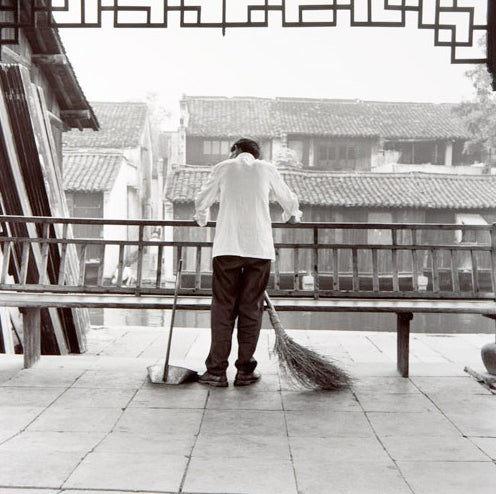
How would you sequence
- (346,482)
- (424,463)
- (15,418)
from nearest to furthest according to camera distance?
(346,482) → (424,463) → (15,418)

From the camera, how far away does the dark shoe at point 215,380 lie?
527cm

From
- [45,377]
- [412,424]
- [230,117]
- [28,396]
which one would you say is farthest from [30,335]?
[230,117]

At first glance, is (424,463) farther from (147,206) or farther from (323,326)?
(147,206)

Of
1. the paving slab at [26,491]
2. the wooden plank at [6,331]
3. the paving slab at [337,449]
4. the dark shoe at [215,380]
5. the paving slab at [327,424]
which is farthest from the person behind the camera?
the wooden plank at [6,331]

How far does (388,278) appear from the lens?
23.1 metres

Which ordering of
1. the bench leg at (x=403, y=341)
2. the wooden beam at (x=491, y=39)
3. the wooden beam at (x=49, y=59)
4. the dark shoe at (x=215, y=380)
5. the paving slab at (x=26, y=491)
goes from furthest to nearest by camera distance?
the wooden beam at (x=49, y=59) < the bench leg at (x=403, y=341) < the dark shoe at (x=215, y=380) < the wooden beam at (x=491, y=39) < the paving slab at (x=26, y=491)

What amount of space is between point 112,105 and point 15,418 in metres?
28.0

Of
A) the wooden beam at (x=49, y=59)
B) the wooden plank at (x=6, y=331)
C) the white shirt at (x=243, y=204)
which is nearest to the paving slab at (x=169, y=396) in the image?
the white shirt at (x=243, y=204)

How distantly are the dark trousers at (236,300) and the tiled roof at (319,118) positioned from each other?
903 inches

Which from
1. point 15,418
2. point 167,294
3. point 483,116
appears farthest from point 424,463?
point 483,116

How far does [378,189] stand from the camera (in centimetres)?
2355

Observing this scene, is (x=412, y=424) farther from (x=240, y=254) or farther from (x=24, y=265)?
(x=24, y=265)

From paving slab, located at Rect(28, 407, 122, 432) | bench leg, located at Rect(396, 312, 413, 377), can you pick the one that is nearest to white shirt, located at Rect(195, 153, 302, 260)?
bench leg, located at Rect(396, 312, 413, 377)

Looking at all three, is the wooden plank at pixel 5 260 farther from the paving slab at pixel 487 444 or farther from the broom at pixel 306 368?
the paving slab at pixel 487 444
